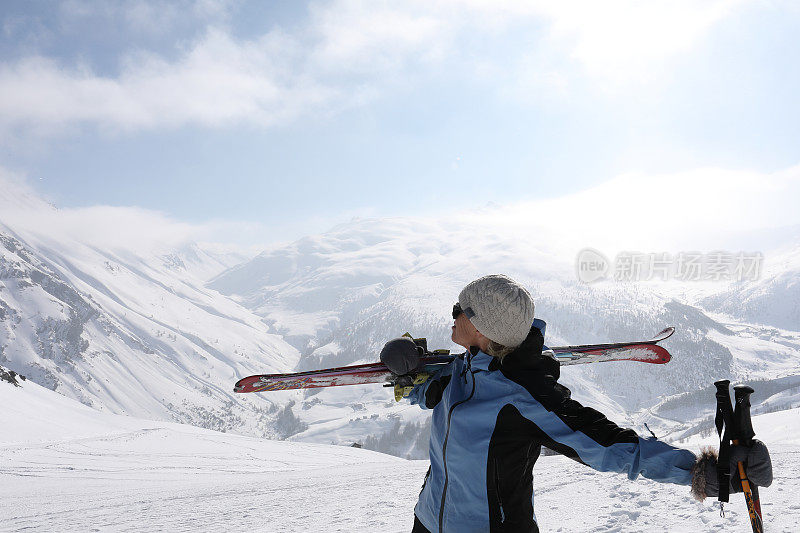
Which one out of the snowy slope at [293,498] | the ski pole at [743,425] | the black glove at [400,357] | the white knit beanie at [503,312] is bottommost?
the snowy slope at [293,498]

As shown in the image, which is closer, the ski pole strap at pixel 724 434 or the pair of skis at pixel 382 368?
the ski pole strap at pixel 724 434

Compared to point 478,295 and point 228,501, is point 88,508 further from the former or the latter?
point 478,295

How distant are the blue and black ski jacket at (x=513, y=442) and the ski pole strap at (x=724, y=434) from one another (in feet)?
0.42

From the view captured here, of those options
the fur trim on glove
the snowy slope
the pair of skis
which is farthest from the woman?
the snowy slope

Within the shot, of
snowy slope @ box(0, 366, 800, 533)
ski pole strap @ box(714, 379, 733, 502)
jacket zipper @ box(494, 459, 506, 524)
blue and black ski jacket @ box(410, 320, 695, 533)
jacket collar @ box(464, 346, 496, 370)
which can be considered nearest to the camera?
ski pole strap @ box(714, 379, 733, 502)

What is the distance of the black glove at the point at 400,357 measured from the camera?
3877mm

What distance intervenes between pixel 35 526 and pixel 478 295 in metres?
11.2

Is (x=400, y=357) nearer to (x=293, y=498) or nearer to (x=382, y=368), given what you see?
(x=382, y=368)

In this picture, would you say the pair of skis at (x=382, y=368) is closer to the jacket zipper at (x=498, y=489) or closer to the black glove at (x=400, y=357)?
the black glove at (x=400, y=357)

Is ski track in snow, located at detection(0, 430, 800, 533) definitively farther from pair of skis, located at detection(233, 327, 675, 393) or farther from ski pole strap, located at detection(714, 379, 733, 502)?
ski pole strap, located at detection(714, 379, 733, 502)

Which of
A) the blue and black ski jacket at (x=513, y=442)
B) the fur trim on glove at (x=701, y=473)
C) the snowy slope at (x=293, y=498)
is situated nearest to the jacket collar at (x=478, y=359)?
the blue and black ski jacket at (x=513, y=442)

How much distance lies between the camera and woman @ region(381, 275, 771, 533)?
237cm

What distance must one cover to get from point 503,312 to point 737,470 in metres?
1.34

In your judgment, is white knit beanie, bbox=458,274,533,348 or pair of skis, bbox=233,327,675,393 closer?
white knit beanie, bbox=458,274,533,348
